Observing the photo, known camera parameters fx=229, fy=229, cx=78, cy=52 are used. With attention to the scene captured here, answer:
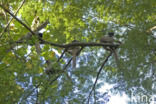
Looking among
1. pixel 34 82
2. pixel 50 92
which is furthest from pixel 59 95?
→ pixel 34 82

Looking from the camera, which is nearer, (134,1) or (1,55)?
(1,55)

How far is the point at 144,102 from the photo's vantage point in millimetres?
6227

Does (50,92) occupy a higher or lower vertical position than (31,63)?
lower

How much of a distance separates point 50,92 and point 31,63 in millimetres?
1258

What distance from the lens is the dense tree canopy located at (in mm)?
5895

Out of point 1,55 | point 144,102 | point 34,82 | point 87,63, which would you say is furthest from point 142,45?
point 1,55

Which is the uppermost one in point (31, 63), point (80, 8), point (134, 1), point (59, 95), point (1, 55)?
point (80, 8)

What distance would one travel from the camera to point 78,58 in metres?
8.48

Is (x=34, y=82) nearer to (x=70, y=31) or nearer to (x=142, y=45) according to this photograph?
(x=142, y=45)

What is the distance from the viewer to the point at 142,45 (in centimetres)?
602

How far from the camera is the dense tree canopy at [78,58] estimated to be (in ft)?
19.3

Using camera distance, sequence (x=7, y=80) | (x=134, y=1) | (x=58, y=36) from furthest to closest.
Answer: (x=58, y=36)
(x=134, y=1)
(x=7, y=80)

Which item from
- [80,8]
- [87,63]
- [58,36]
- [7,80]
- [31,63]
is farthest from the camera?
[58,36]

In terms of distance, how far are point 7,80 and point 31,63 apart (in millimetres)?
1097
